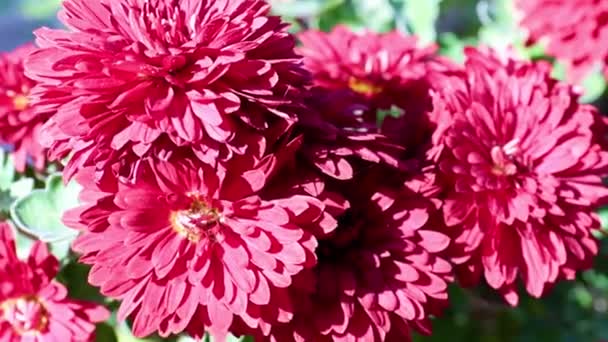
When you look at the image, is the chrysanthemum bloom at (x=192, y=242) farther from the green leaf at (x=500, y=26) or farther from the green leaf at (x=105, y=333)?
the green leaf at (x=500, y=26)

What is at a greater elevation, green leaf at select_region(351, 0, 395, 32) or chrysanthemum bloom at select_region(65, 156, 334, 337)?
chrysanthemum bloom at select_region(65, 156, 334, 337)

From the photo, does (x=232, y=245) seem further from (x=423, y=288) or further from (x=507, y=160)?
(x=507, y=160)

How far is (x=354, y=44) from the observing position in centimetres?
90

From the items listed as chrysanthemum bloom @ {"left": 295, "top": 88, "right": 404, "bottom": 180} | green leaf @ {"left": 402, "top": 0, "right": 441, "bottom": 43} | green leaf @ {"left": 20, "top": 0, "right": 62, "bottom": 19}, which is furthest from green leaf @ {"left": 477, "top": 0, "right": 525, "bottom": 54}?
green leaf @ {"left": 20, "top": 0, "right": 62, "bottom": 19}

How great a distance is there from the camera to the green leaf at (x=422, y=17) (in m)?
1.09

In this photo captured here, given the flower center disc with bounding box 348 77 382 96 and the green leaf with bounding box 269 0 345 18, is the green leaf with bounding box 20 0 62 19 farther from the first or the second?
the flower center disc with bounding box 348 77 382 96

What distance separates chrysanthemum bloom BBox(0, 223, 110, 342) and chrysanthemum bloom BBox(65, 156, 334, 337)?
0.11 m

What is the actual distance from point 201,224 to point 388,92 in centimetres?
31

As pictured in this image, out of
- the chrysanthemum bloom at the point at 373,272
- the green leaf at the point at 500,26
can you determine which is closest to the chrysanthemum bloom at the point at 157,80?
the chrysanthemum bloom at the point at 373,272

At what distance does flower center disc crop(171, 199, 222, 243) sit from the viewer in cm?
60

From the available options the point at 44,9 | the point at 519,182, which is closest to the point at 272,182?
the point at 519,182

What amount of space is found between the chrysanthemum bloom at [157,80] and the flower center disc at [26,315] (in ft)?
0.59

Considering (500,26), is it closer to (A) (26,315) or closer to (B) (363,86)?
(B) (363,86)

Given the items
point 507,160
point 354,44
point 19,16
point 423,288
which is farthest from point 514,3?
point 19,16
